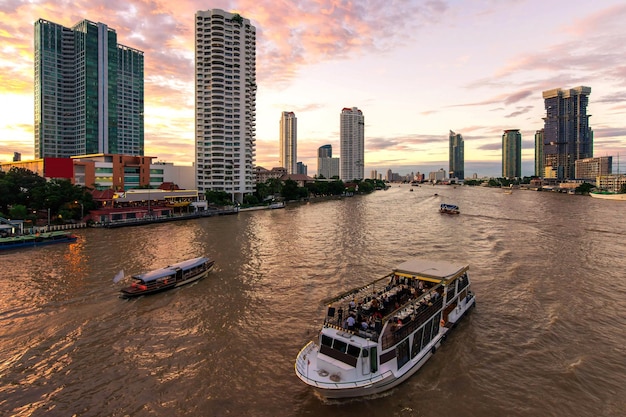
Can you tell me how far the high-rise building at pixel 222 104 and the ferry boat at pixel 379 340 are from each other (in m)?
81.1

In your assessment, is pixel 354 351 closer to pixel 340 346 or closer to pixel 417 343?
pixel 340 346

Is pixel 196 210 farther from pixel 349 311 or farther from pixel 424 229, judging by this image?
pixel 349 311

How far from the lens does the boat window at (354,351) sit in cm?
1202

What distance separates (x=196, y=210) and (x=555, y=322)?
63086 mm

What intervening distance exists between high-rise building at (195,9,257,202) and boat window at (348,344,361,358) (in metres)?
83.9

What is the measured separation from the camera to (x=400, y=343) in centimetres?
1310

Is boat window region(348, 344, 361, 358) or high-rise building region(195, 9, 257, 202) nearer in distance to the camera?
boat window region(348, 344, 361, 358)

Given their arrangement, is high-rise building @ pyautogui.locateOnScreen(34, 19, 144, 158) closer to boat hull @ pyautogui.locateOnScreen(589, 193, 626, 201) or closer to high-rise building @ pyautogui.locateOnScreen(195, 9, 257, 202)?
high-rise building @ pyautogui.locateOnScreen(195, 9, 257, 202)

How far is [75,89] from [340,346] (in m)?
150

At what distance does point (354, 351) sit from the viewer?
1211 centimetres

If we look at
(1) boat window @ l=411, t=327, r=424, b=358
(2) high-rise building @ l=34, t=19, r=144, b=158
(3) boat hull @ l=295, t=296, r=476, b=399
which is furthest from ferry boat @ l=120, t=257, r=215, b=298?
(2) high-rise building @ l=34, t=19, r=144, b=158

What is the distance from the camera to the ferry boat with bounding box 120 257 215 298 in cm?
2205

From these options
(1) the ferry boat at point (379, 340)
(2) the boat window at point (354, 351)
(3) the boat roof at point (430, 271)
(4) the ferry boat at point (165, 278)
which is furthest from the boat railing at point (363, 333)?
(4) the ferry boat at point (165, 278)

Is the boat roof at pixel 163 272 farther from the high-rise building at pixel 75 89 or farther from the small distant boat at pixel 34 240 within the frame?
the high-rise building at pixel 75 89
